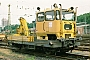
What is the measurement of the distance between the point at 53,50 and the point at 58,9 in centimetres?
261

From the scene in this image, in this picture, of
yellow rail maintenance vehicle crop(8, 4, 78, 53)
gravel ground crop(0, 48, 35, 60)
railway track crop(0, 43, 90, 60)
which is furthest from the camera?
yellow rail maintenance vehicle crop(8, 4, 78, 53)

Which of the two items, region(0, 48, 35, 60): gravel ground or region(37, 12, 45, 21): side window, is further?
region(37, 12, 45, 21): side window

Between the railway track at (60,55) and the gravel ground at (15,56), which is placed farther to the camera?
the gravel ground at (15,56)

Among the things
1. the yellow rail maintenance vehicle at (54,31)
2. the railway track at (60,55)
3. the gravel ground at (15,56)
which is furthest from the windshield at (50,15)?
the gravel ground at (15,56)

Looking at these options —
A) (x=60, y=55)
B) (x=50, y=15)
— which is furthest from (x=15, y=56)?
(x=50, y=15)

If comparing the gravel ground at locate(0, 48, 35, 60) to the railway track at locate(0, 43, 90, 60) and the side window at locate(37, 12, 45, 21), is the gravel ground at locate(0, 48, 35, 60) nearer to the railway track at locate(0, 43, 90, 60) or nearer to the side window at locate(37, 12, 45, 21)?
the railway track at locate(0, 43, 90, 60)

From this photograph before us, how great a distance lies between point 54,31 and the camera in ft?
45.0

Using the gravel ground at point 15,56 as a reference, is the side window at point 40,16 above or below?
above

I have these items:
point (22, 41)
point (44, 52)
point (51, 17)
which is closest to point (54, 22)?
point (51, 17)

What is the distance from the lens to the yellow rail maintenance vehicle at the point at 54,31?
13.2 m

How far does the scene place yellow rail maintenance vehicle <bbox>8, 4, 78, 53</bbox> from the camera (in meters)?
13.2

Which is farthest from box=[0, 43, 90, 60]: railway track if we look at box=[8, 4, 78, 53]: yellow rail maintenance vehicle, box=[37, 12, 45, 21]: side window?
box=[37, 12, 45, 21]: side window

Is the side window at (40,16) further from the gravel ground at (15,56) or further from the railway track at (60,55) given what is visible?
the gravel ground at (15,56)

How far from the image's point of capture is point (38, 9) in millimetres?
15000
